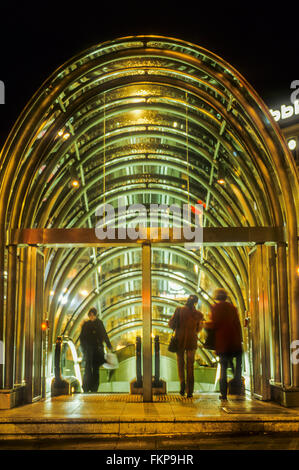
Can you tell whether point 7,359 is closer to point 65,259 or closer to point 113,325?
point 65,259

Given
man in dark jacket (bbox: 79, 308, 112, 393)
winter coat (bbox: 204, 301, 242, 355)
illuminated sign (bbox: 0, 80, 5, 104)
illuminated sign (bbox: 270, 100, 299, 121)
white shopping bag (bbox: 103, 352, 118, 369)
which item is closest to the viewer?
winter coat (bbox: 204, 301, 242, 355)

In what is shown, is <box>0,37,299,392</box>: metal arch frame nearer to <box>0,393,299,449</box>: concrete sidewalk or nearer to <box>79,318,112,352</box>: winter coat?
<box>0,393,299,449</box>: concrete sidewalk

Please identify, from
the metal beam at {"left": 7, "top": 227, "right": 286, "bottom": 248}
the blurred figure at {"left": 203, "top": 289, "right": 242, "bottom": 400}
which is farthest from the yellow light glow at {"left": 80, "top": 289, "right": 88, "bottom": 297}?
the blurred figure at {"left": 203, "top": 289, "right": 242, "bottom": 400}

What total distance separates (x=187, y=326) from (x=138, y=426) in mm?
3107

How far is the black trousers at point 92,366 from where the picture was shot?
38.1ft

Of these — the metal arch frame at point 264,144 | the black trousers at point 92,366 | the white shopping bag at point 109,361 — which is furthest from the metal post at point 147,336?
the metal arch frame at point 264,144

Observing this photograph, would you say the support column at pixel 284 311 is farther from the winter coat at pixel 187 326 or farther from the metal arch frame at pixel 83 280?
the metal arch frame at pixel 83 280

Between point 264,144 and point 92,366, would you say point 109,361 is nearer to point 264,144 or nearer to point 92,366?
→ point 92,366

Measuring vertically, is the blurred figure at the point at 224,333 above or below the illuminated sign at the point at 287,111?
below

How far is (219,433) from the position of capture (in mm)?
7469

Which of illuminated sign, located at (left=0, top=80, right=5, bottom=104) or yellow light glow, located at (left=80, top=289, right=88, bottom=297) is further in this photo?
yellow light glow, located at (left=80, top=289, right=88, bottom=297)

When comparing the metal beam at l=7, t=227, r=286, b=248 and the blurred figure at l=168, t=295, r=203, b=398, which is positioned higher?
the metal beam at l=7, t=227, r=286, b=248

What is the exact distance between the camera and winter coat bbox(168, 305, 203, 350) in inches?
404

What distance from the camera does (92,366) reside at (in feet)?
38.4
